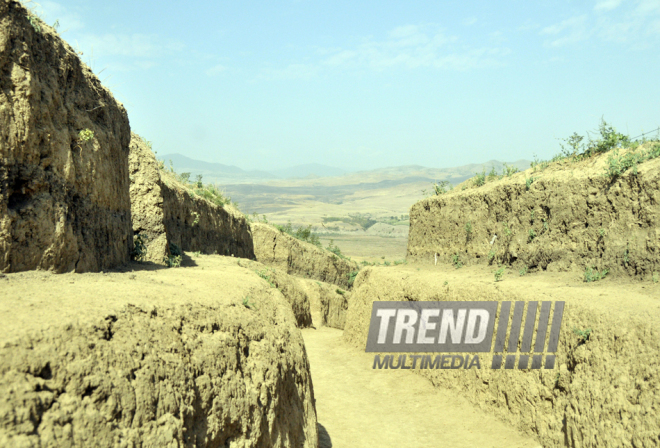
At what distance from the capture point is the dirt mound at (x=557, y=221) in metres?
8.32

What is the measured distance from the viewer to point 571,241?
9.71m

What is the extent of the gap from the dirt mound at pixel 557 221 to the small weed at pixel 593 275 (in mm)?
131

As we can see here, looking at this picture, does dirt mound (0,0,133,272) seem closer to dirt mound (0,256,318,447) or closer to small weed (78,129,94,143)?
small weed (78,129,94,143)

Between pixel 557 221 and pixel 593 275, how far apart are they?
1.59 meters

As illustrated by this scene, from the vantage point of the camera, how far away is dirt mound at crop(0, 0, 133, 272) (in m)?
4.45

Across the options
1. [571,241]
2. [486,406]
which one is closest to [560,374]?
[486,406]

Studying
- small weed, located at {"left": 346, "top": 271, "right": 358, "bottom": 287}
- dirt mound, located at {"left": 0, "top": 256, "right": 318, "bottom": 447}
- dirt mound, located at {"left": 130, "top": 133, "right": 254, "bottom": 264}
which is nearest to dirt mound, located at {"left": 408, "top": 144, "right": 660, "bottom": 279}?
dirt mound, located at {"left": 0, "top": 256, "right": 318, "bottom": 447}

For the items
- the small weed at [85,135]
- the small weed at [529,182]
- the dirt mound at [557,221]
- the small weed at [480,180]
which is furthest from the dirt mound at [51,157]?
the small weed at [480,180]

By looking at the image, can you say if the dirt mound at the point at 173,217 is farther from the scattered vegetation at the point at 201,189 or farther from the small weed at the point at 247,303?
the small weed at the point at 247,303

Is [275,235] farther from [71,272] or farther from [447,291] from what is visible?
[71,272]

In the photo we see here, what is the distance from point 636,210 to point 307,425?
22.4ft

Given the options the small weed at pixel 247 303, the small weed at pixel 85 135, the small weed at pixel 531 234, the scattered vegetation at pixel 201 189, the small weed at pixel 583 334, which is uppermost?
the small weed at pixel 85 135

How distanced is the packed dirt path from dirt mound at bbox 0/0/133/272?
17.0 ft

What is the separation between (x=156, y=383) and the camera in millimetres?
3652
